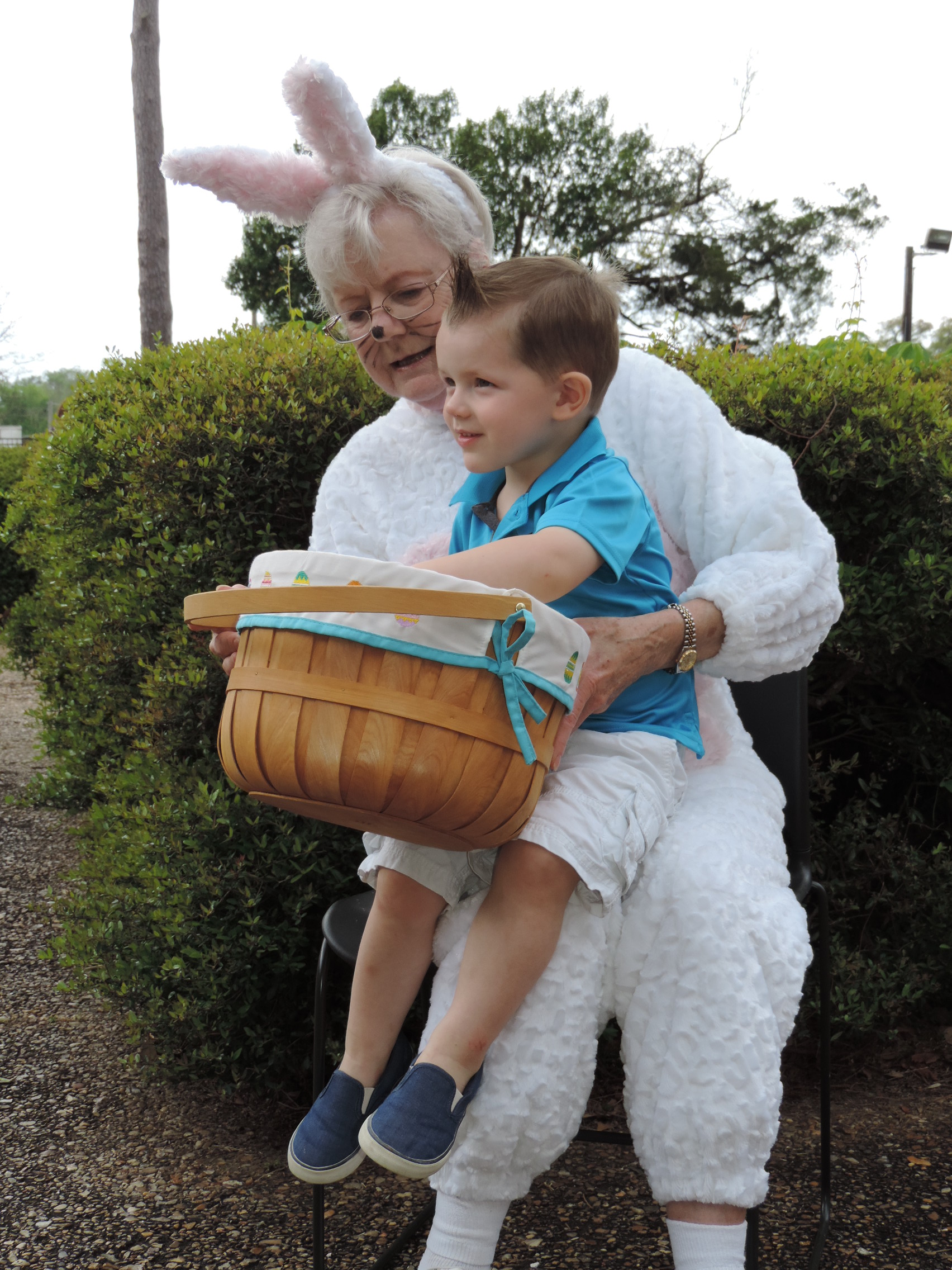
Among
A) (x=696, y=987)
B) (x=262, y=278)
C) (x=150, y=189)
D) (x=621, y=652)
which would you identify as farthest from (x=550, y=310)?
(x=262, y=278)

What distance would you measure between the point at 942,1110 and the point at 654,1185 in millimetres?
1627

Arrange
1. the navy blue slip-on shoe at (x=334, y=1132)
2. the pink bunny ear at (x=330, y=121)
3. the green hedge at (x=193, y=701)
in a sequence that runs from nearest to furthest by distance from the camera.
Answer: the navy blue slip-on shoe at (x=334, y=1132) < the pink bunny ear at (x=330, y=121) < the green hedge at (x=193, y=701)

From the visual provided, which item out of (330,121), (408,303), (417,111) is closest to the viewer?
(330,121)

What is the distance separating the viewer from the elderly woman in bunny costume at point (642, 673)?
138 centimetres

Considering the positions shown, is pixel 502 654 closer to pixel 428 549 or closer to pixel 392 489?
pixel 428 549

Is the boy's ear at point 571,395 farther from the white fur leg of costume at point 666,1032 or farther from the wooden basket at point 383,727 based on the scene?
the white fur leg of costume at point 666,1032

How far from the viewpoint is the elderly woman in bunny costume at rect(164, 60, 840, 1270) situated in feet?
4.51

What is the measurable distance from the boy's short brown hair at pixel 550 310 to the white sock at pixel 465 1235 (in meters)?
1.18

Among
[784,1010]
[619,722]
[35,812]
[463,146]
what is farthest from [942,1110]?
[463,146]

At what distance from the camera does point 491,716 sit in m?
1.22

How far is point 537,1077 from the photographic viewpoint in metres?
1.37

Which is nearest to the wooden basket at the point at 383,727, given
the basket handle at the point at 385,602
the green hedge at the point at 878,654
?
the basket handle at the point at 385,602

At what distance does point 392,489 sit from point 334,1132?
1.21m

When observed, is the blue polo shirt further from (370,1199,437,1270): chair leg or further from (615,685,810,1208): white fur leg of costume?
(370,1199,437,1270): chair leg
